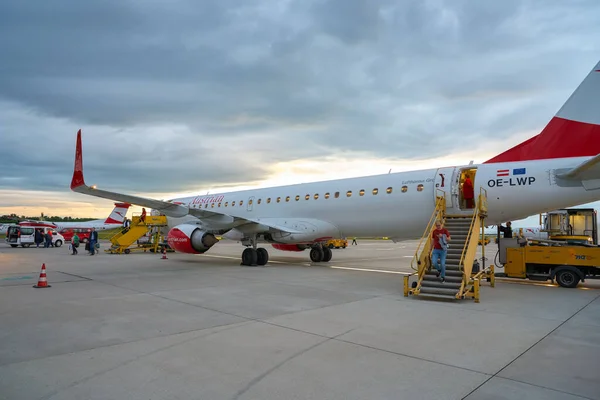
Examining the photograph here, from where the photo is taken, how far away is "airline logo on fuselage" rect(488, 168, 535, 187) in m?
11.1

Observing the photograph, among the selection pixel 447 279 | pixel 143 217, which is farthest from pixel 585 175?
pixel 143 217

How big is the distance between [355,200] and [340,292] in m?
5.65

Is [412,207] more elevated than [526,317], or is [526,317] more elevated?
[412,207]

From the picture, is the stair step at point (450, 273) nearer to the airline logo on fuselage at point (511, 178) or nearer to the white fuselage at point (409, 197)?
the white fuselage at point (409, 197)

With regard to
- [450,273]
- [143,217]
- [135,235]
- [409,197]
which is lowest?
[450,273]

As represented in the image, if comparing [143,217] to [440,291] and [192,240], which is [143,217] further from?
[440,291]

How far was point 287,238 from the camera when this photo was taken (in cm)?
1600

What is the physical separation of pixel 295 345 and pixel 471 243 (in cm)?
628

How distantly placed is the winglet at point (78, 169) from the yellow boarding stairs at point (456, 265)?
10.4 m

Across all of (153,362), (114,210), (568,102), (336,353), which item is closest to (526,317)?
(336,353)

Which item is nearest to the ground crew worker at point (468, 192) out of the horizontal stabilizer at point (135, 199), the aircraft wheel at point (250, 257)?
A: the aircraft wheel at point (250, 257)

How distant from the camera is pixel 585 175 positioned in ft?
33.0

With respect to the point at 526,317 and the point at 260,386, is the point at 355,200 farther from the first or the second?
the point at 260,386

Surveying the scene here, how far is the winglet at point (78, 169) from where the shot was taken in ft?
42.1
